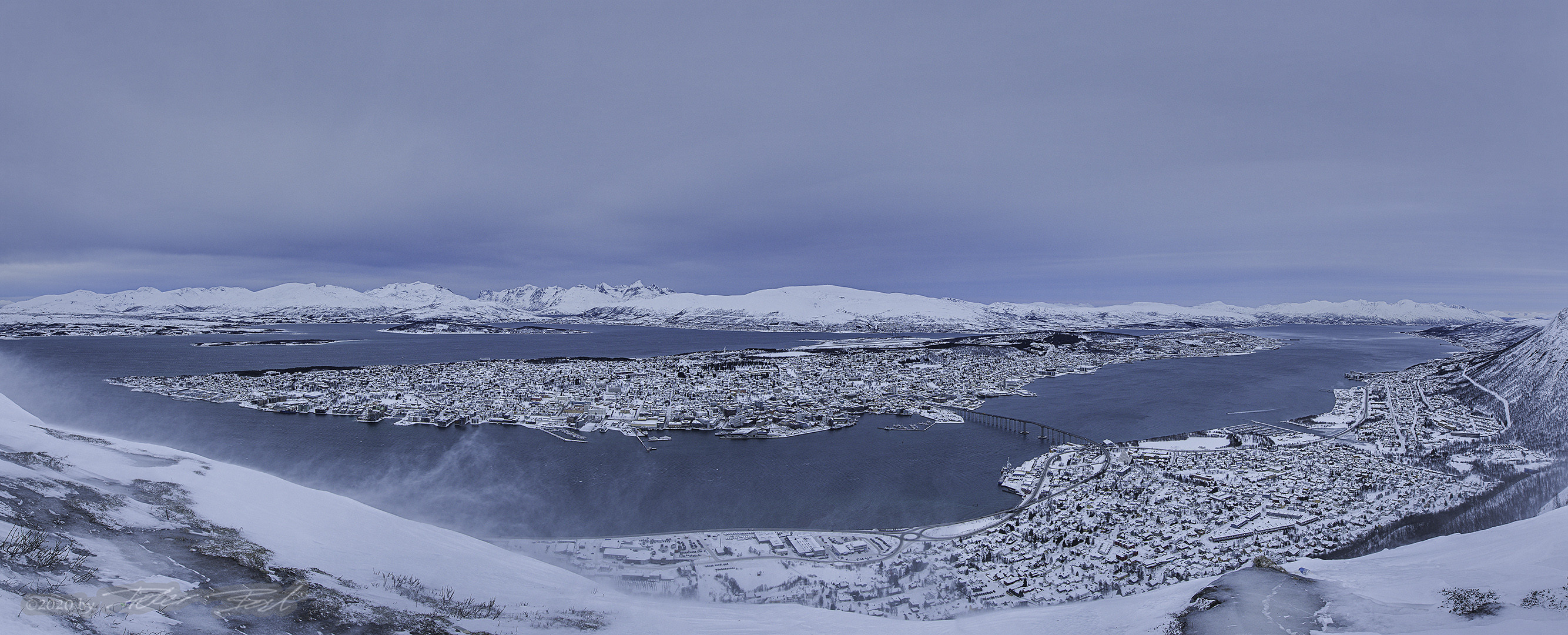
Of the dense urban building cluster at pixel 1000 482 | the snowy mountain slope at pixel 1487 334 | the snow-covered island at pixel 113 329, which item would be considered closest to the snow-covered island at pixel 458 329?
the snow-covered island at pixel 113 329

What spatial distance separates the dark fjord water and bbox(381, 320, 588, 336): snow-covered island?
8606 centimetres

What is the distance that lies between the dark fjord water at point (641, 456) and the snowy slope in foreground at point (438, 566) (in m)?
7.45

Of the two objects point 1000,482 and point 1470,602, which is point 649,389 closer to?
point 1000,482

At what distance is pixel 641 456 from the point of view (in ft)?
89.2

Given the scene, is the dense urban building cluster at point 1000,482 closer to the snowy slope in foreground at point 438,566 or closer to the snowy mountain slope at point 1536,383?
the snowy mountain slope at point 1536,383

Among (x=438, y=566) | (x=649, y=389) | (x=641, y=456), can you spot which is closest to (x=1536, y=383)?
(x=641, y=456)

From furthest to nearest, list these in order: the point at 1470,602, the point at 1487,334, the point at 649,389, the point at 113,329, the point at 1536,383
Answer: the point at 1487,334 < the point at 113,329 < the point at 649,389 < the point at 1536,383 < the point at 1470,602

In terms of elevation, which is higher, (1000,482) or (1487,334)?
(1487,334)

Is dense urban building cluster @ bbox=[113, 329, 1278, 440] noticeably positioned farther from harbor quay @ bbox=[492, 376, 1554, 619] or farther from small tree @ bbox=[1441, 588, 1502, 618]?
A: small tree @ bbox=[1441, 588, 1502, 618]

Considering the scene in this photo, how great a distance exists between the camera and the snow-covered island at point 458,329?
458 ft

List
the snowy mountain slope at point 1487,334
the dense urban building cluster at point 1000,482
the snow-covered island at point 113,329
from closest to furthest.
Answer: the dense urban building cluster at point 1000,482 < the snowy mountain slope at point 1487,334 < the snow-covered island at point 113,329

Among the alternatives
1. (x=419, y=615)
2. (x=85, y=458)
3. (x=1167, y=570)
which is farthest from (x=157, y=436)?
(x=1167, y=570)

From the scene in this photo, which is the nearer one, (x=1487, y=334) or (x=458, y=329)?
(x=1487, y=334)

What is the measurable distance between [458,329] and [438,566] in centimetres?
16034
